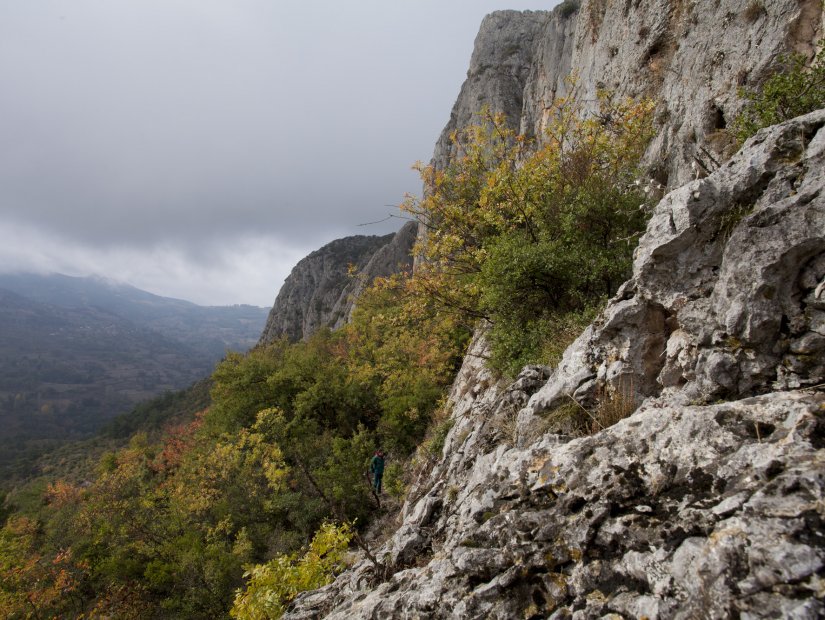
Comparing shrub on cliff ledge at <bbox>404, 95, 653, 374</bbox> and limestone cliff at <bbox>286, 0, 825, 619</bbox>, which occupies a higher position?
shrub on cliff ledge at <bbox>404, 95, 653, 374</bbox>

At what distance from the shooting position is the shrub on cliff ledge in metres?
9.38

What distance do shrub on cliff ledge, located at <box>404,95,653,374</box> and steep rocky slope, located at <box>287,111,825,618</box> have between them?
8.47ft

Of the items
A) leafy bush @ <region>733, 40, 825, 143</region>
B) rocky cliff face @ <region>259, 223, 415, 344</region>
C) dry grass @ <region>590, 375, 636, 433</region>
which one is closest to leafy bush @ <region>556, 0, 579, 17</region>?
leafy bush @ <region>733, 40, 825, 143</region>

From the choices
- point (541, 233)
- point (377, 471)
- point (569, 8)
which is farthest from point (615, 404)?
point (569, 8)

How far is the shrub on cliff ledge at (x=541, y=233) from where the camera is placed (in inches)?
369

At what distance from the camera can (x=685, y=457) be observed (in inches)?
142

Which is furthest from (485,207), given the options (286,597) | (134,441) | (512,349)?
(134,441)


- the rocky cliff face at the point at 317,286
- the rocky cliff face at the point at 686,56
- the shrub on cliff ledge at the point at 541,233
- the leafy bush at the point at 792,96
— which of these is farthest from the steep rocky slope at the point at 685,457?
the rocky cliff face at the point at 317,286

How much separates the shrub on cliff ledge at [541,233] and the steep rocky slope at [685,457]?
8.47ft

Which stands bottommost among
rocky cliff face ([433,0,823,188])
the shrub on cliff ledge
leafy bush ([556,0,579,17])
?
the shrub on cliff ledge

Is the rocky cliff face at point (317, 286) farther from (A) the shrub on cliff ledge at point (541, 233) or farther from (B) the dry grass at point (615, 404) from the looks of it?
(B) the dry grass at point (615, 404)

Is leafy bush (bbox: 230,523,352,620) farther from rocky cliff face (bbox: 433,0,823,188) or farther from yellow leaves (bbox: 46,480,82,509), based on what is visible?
yellow leaves (bbox: 46,480,82,509)

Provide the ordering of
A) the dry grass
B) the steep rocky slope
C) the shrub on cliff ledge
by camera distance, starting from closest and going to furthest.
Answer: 1. the steep rocky slope
2. the dry grass
3. the shrub on cliff ledge

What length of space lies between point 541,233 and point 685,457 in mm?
7523
